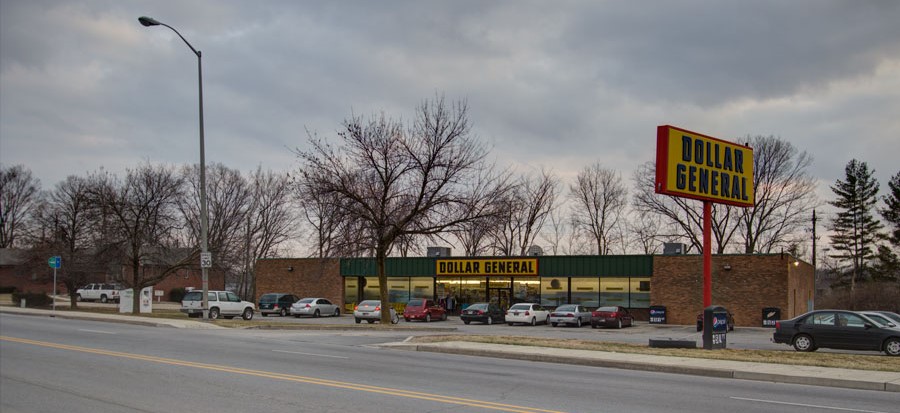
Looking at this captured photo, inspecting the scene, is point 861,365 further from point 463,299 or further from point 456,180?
point 463,299

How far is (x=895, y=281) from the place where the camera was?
6206 centimetres

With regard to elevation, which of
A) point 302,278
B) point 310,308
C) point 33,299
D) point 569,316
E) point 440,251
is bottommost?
point 33,299

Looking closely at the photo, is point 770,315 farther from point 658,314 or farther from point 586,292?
point 586,292

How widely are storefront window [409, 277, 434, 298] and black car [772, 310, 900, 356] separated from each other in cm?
3048

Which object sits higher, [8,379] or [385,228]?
[385,228]

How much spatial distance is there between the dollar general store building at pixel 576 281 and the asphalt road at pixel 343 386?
25716 millimetres

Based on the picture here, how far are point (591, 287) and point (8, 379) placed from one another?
36453 millimetres

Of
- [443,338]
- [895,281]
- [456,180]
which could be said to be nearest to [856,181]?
[895,281]

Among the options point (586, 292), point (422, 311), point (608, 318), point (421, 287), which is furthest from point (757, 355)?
point (421, 287)

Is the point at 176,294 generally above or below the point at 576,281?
below

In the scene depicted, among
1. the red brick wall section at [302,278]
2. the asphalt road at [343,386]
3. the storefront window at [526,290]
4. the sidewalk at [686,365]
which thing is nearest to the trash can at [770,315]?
the storefront window at [526,290]

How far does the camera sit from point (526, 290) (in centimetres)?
4712

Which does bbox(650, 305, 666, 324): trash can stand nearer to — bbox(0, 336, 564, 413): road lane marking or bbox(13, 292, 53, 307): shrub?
bbox(0, 336, 564, 413): road lane marking

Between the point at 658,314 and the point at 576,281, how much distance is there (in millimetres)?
6240
